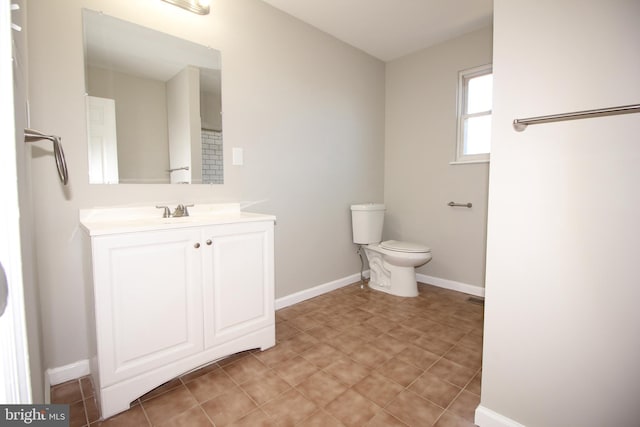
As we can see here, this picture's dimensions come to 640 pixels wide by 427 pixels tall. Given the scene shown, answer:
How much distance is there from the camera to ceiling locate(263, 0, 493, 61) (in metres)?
2.42

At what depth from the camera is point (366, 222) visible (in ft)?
10.1

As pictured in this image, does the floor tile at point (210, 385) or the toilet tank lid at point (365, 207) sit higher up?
the toilet tank lid at point (365, 207)

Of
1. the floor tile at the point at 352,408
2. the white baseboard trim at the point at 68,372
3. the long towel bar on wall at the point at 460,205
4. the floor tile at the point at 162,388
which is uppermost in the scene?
the long towel bar on wall at the point at 460,205

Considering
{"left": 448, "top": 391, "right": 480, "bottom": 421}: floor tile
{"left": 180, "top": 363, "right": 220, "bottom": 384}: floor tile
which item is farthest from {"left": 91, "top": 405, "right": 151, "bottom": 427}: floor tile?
{"left": 448, "top": 391, "right": 480, "bottom": 421}: floor tile

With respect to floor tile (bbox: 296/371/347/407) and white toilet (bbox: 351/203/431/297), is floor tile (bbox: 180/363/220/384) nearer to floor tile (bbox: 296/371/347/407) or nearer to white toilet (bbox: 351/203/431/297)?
floor tile (bbox: 296/371/347/407)

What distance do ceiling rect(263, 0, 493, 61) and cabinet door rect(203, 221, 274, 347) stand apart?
1831 mm

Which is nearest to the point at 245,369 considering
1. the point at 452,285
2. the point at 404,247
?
the point at 404,247

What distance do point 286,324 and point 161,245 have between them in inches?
47.5

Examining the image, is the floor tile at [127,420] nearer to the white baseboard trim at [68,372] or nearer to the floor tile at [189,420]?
the floor tile at [189,420]

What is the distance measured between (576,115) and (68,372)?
2612mm

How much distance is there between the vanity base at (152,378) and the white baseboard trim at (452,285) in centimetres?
208

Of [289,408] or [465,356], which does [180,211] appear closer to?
[289,408]

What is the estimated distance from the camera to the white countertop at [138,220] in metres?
1.40

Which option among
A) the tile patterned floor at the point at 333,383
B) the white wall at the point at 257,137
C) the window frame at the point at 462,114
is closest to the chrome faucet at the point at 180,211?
the white wall at the point at 257,137
